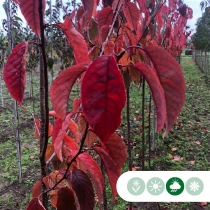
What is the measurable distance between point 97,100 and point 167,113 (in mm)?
123

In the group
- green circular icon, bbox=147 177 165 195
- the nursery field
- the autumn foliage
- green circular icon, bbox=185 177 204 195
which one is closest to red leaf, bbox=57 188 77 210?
the autumn foliage

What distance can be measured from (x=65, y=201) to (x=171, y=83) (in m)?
0.36

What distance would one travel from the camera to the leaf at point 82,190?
1.76 feet

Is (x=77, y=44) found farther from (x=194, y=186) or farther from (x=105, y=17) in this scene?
(x=194, y=186)

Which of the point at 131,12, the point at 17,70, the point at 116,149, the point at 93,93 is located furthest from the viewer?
the point at 131,12

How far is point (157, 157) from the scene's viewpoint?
2805 millimetres

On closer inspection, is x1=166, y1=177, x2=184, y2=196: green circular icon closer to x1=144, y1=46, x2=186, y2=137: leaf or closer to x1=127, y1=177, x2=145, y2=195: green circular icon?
x1=127, y1=177, x2=145, y2=195: green circular icon

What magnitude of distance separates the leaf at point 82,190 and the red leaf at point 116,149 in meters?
0.09

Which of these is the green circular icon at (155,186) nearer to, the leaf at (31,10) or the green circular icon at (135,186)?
the green circular icon at (135,186)

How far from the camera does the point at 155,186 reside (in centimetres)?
71

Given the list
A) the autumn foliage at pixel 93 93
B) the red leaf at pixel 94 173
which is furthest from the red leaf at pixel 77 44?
the red leaf at pixel 94 173

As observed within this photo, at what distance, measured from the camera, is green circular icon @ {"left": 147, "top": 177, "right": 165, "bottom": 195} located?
0.70 m

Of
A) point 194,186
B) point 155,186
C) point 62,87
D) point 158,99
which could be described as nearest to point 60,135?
point 62,87

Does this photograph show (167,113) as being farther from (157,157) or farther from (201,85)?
(201,85)
